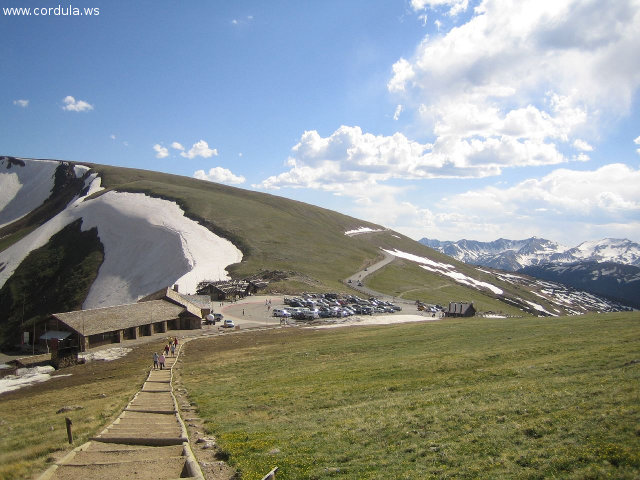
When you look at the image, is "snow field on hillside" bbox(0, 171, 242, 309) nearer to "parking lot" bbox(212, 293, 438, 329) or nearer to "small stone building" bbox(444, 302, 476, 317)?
"parking lot" bbox(212, 293, 438, 329)

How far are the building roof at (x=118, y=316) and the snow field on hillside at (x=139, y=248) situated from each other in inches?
956

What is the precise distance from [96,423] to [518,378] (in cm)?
1977

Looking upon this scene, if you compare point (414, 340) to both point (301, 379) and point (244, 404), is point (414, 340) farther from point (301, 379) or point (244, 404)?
point (244, 404)

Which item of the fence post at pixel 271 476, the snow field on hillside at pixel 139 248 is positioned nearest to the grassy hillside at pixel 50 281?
the snow field on hillside at pixel 139 248

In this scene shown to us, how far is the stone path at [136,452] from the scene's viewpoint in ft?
44.6

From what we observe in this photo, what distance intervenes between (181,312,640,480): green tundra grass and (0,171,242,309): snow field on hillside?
6965 cm

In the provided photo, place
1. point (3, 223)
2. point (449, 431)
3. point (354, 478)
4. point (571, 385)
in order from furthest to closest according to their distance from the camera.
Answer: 1. point (3, 223)
2. point (571, 385)
3. point (449, 431)
4. point (354, 478)

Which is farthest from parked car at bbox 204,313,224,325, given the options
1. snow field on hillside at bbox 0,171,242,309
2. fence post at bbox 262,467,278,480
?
fence post at bbox 262,467,278,480

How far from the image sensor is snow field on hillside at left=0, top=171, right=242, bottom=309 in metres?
99.1

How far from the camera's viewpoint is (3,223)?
183625 mm

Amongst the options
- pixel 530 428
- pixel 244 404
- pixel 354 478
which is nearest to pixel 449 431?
pixel 530 428

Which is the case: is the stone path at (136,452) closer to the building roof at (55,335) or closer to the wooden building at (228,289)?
the building roof at (55,335)

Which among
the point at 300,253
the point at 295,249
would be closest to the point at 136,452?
the point at 300,253

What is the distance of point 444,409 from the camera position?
16891 millimetres
